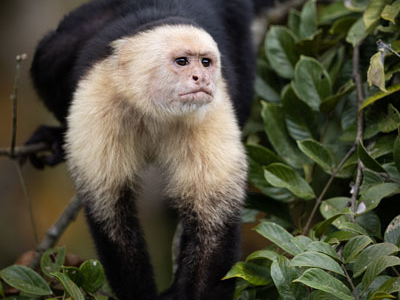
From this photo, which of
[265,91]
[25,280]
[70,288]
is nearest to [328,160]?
[265,91]

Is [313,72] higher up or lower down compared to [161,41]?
lower down

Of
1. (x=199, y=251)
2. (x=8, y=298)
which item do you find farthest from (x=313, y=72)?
(x=8, y=298)

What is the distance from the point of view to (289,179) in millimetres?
2355

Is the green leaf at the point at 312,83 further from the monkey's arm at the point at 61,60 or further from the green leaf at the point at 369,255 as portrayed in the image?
the green leaf at the point at 369,255

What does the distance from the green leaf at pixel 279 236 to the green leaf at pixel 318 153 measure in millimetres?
464

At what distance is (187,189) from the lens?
2301 millimetres

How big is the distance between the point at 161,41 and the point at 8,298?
3.60 ft

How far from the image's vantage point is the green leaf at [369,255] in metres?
1.72

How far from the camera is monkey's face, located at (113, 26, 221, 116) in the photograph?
2.19 meters

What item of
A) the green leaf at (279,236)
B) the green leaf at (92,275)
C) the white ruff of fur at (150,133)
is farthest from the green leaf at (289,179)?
the green leaf at (92,275)

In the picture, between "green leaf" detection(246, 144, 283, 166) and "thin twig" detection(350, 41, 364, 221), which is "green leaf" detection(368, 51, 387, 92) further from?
"green leaf" detection(246, 144, 283, 166)

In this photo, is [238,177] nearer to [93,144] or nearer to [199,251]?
[199,251]

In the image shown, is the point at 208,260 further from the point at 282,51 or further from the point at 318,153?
the point at 282,51

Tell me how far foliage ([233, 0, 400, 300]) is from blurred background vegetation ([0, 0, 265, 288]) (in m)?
2.71
